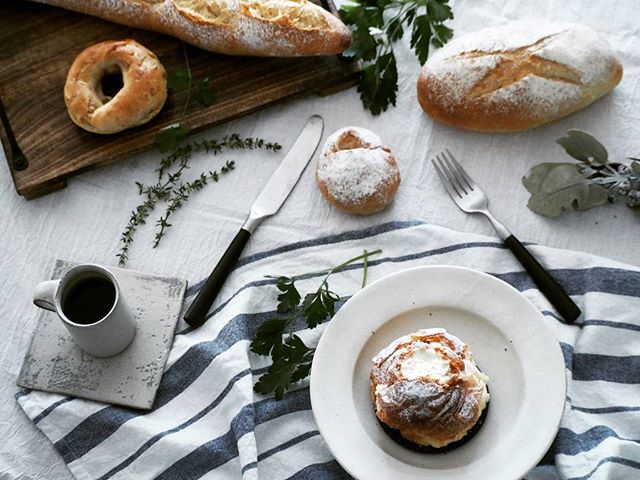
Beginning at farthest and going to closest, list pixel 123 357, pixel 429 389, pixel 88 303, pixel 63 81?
pixel 63 81 < pixel 123 357 < pixel 88 303 < pixel 429 389

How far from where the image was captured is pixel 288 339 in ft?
5.65

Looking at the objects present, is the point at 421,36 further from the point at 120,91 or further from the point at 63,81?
the point at 63,81

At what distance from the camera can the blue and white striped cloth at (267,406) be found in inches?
66.3

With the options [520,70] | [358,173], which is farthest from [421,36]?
[358,173]

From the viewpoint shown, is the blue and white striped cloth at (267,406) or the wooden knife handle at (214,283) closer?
the blue and white striped cloth at (267,406)

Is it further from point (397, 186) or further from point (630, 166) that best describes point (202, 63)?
point (630, 166)

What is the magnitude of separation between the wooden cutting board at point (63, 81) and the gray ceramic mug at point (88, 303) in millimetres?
355

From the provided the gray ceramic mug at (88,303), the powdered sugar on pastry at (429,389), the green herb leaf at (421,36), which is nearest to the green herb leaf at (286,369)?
the powdered sugar on pastry at (429,389)

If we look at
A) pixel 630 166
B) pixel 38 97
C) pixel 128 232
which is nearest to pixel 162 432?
pixel 128 232

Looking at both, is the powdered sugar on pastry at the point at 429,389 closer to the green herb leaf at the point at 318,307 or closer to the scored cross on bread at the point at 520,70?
the green herb leaf at the point at 318,307

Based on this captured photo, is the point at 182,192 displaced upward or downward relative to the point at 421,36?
downward

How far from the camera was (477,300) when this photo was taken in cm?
171

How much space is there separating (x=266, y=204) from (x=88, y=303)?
1.47 feet

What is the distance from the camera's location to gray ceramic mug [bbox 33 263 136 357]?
5.41 feet
